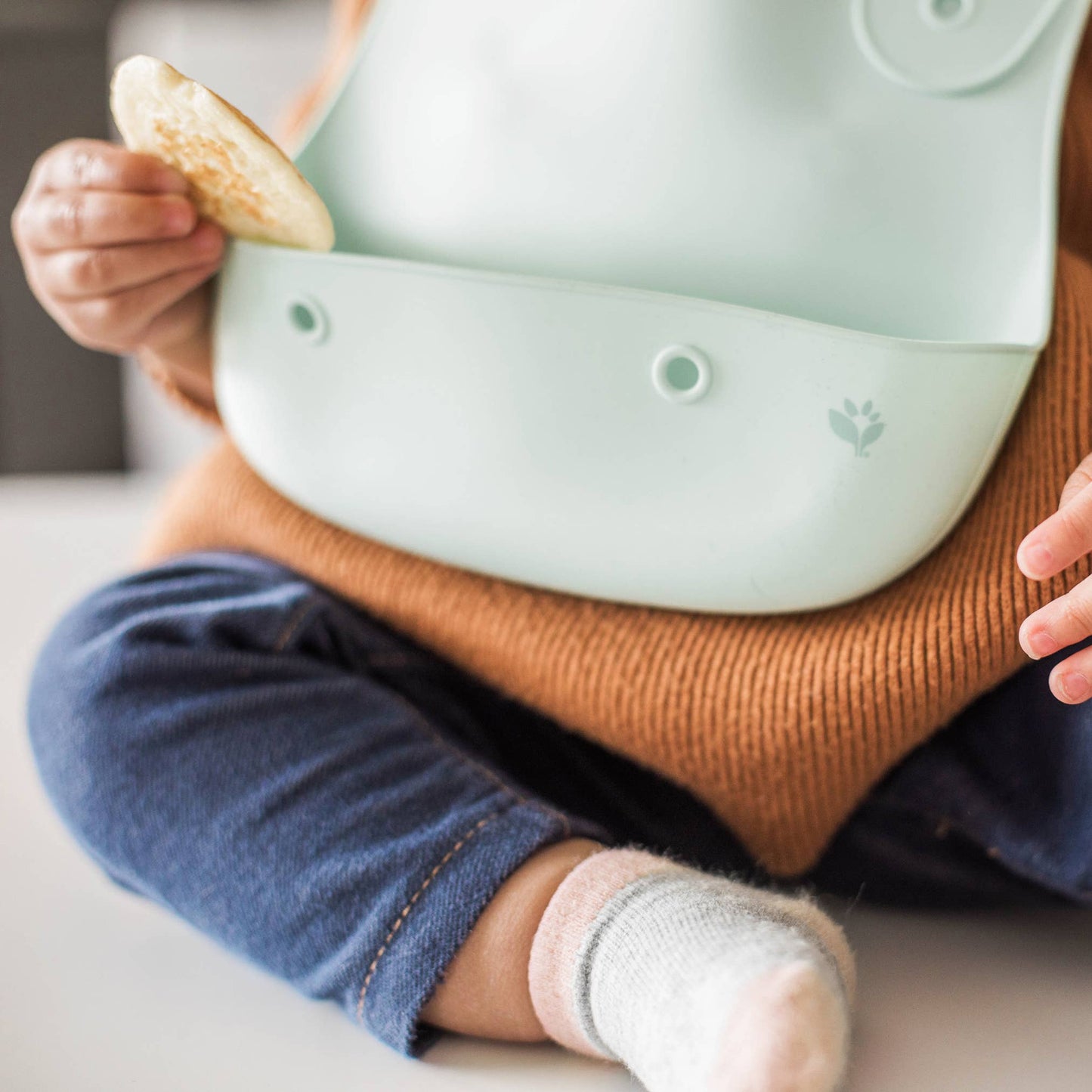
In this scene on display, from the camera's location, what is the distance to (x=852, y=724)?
41 cm

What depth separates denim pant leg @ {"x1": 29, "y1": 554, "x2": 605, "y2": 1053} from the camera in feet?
1.22

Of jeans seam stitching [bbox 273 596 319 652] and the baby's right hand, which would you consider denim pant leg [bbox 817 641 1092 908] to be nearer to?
jeans seam stitching [bbox 273 596 319 652]

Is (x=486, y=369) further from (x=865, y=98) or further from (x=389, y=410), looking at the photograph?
(x=865, y=98)

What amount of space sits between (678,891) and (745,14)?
0.30m

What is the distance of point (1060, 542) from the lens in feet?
1.10

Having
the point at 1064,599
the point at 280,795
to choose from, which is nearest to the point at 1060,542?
the point at 1064,599

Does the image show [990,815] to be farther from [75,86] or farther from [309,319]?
[75,86]

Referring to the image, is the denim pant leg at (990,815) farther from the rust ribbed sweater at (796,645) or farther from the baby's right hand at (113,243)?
the baby's right hand at (113,243)

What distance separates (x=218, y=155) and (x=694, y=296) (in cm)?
17

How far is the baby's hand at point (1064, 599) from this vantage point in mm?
334

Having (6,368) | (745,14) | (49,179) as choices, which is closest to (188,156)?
(49,179)

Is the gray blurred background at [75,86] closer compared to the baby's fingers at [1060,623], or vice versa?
the baby's fingers at [1060,623]

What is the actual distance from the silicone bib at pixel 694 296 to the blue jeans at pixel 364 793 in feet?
0.22

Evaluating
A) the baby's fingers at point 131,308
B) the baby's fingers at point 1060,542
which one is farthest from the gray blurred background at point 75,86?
the baby's fingers at point 1060,542
